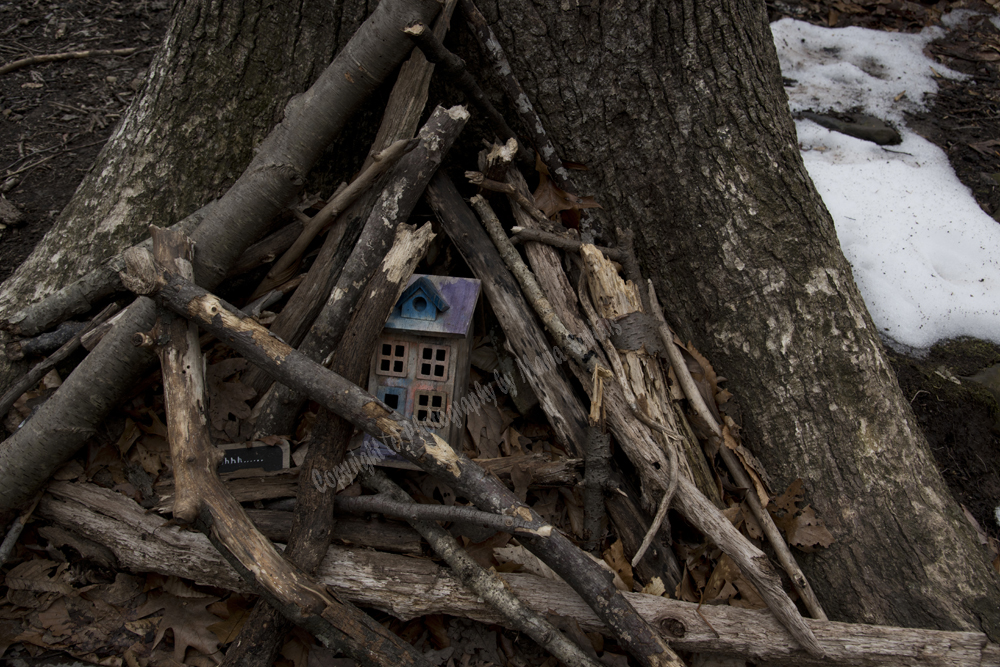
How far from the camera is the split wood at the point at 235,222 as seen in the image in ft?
9.05

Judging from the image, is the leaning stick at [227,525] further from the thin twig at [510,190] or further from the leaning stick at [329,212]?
the thin twig at [510,190]

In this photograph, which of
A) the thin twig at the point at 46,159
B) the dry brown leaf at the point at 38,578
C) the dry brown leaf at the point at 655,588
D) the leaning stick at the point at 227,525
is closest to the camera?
the leaning stick at the point at 227,525

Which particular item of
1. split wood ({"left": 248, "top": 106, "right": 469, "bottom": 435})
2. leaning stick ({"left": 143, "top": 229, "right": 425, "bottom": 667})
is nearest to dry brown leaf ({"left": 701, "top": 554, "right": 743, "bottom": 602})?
leaning stick ({"left": 143, "top": 229, "right": 425, "bottom": 667})

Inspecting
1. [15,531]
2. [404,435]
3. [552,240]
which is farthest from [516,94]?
[15,531]

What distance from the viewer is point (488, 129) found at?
11.0ft

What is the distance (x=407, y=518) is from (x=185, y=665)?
4.01 ft

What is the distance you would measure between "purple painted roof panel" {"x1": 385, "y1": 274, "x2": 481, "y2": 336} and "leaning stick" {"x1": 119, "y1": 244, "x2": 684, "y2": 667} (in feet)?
1.60

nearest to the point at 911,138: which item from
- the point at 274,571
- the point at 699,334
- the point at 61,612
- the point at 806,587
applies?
the point at 699,334

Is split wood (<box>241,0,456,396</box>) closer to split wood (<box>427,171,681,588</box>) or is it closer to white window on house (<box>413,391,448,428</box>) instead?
split wood (<box>427,171,681,588</box>)

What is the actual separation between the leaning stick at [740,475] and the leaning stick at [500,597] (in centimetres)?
106

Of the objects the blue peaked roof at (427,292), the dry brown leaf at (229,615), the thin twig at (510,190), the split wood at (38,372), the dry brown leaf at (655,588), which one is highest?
the thin twig at (510,190)

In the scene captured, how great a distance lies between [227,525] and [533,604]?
1337mm

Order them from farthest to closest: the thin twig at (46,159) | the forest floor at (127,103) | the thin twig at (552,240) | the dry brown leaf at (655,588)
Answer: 1. the thin twig at (46,159)
2. the forest floor at (127,103)
3. the thin twig at (552,240)
4. the dry brown leaf at (655,588)

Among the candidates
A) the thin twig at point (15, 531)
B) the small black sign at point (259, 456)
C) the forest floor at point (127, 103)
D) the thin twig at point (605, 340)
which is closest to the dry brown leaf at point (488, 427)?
the thin twig at point (605, 340)
